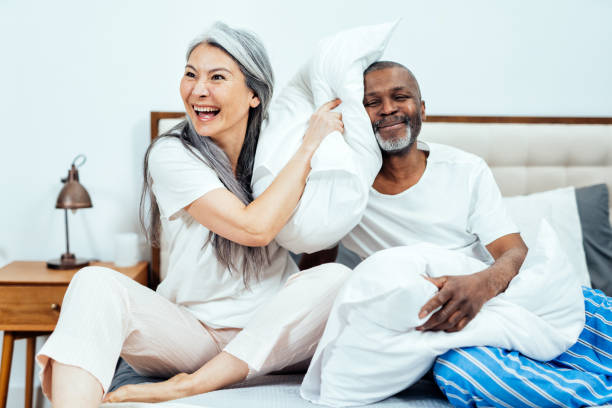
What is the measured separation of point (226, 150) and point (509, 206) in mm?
1122

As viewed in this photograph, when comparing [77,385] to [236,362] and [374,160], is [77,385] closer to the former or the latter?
[236,362]

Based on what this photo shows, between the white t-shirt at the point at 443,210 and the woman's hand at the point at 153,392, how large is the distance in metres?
0.68

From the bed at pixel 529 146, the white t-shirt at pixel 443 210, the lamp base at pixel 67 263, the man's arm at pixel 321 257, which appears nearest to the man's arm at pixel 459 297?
the white t-shirt at pixel 443 210

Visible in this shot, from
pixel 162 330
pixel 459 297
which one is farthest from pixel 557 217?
pixel 162 330

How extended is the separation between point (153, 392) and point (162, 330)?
16 centimetres

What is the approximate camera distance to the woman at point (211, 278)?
3.48ft

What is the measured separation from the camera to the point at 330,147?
1253mm

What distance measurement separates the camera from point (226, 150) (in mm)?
1418

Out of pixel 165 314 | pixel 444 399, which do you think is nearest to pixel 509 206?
pixel 444 399

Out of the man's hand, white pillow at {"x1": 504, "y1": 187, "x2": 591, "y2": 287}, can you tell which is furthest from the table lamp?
white pillow at {"x1": 504, "y1": 187, "x2": 591, "y2": 287}

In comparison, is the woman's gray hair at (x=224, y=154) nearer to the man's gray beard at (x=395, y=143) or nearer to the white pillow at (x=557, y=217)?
the man's gray beard at (x=395, y=143)

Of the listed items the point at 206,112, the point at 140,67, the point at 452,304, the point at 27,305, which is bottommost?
the point at 27,305

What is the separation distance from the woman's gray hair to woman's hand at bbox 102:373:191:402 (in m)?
0.32

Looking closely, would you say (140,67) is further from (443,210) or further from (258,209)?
(443,210)
